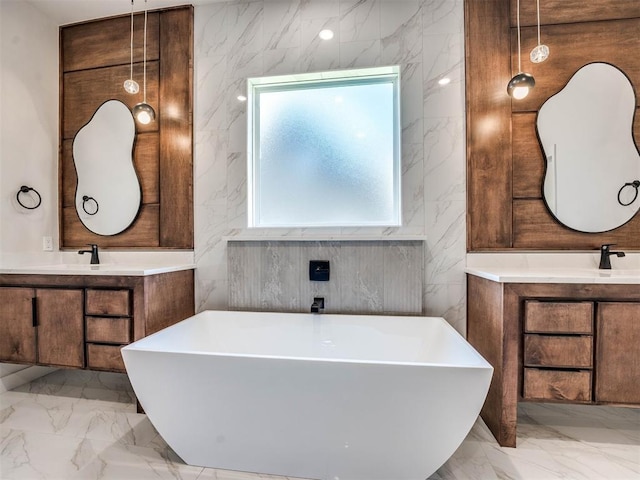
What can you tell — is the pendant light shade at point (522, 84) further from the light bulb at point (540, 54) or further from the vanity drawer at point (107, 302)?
the vanity drawer at point (107, 302)

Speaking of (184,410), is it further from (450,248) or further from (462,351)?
(450,248)

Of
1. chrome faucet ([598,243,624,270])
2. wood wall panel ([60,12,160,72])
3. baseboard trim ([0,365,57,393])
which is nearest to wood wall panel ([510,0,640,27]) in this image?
chrome faucet ([598,243,624,270])

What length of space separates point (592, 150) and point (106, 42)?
355 cm

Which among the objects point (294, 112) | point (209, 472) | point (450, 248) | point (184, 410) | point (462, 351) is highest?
point (294, 112)

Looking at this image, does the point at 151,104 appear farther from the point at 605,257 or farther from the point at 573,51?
the point at 605,257

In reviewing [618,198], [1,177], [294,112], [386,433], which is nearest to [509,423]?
[386,433]

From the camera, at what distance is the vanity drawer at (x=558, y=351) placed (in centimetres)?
146

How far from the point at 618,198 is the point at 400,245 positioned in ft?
4.39

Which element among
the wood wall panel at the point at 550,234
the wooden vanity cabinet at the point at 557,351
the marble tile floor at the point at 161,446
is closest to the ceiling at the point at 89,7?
the wood wall panel at the point at 550,234

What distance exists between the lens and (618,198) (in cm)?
184

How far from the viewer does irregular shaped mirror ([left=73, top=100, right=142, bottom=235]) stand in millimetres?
2318

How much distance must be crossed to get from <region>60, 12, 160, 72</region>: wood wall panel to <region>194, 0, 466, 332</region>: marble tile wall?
384mm

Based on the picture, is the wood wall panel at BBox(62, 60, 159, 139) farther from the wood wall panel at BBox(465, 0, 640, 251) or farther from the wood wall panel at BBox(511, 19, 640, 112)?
the wood wall panel at BBox(511, 19, 640, 112)

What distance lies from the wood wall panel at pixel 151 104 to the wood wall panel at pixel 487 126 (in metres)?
1.96
